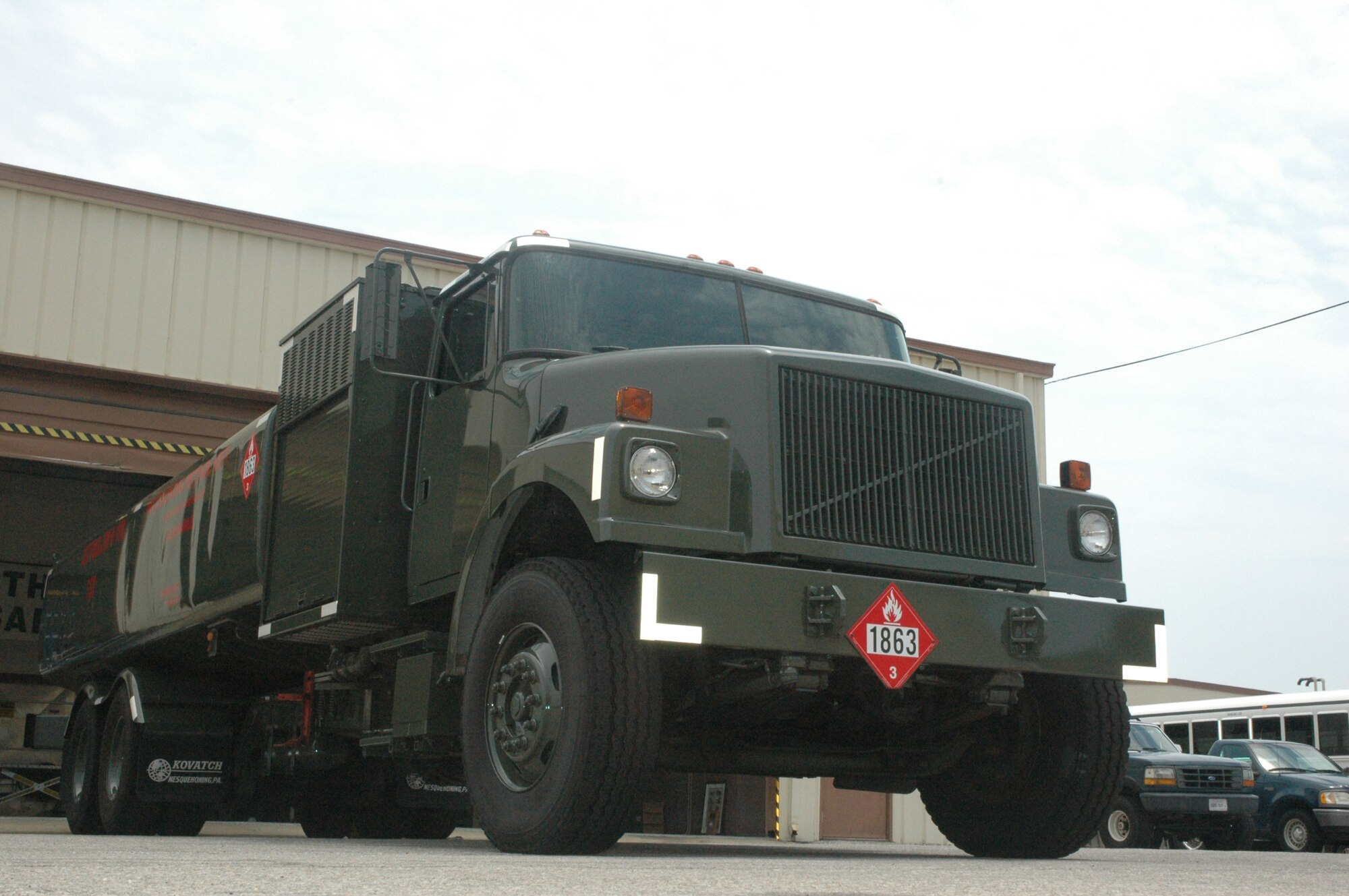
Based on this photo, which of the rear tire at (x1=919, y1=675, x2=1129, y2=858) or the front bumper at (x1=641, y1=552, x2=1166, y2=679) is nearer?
the front bumper at (x1=641, y1=552, x2=1166, y2=679)

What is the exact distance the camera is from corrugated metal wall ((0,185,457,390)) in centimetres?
1376

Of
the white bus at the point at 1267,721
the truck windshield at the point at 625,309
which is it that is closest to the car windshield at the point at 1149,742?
the white bus at the point at 1267,721

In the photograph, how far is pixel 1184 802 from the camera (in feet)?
58.4

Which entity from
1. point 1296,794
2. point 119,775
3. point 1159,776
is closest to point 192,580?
point 119,775

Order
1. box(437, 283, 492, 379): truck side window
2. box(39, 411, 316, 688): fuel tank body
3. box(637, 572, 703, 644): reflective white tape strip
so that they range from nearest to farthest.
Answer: box(637, 572, 703, 644): reflective white tape strip
box(437, 283, 492, 379): truck side window
box(39, 411, 316, 688): fuel tank body

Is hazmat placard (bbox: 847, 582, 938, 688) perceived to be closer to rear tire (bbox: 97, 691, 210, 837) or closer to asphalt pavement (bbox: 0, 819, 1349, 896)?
asphalt pavement (bbox: 0, 819, 1349, 896)

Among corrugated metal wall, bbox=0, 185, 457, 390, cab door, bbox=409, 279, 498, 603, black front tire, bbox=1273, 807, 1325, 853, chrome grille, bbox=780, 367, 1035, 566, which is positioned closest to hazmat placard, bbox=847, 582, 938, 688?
chrome grille, bbox=780, 367, 1035, 566

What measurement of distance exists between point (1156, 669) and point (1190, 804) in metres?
12.8

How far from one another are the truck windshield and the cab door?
0.24 m

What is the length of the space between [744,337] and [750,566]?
2.06 meters

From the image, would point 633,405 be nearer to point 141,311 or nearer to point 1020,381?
point 141,311

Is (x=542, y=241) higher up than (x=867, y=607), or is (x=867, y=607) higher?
(x=542, y=241)

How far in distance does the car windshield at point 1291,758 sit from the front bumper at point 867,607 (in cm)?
1450

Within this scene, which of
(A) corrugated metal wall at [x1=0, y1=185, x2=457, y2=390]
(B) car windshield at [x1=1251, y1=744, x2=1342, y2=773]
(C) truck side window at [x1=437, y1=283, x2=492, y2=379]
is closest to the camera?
(C) truck side window at [x1=437, y1=283, x2=492, y2=379]
